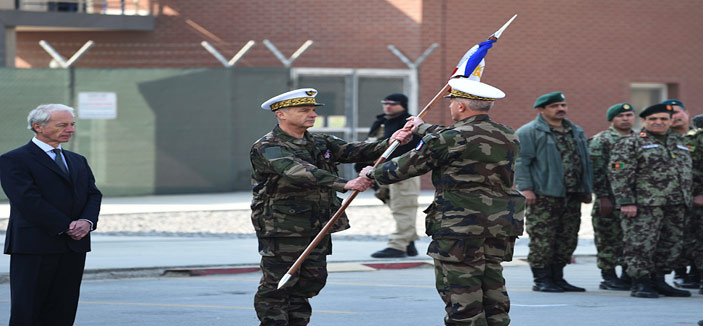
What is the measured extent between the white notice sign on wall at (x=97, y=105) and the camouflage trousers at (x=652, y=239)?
1320cm

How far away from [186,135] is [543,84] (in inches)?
324

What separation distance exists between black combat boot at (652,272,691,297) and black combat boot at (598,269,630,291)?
436mm

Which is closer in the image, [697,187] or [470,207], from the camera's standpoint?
[470,207]

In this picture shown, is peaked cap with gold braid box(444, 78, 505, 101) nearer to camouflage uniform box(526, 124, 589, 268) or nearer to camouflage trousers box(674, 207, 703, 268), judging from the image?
camouflage uniform box(526, 124, 589, 268)

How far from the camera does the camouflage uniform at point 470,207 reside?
269 inches

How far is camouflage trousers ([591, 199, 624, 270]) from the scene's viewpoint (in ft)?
36.3

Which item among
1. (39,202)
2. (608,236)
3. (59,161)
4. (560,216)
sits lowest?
(608,236)

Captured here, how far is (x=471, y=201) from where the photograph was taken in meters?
6.87

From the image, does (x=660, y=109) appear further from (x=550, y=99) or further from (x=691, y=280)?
(x=691, y=280)

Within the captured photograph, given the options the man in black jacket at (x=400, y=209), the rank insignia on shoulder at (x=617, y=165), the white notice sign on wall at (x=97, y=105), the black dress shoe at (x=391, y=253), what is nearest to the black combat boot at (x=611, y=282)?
the rank insignia on shoulder at (x=617, y=165)

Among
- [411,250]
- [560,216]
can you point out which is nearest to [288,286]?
[560,216]

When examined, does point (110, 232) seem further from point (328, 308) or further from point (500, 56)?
point (500, 56)

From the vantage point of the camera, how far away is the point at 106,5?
80.6ft

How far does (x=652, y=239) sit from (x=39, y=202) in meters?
5.97
